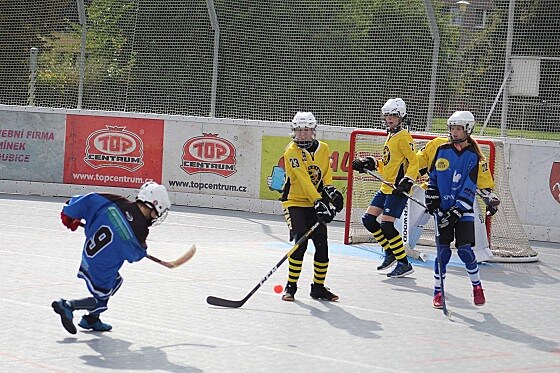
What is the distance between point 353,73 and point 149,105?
11.3 feet

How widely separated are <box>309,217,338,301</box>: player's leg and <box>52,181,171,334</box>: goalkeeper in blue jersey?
2.22m

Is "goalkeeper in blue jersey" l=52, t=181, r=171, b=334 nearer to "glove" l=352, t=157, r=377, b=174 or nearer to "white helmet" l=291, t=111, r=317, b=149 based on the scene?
"white helmet" l=291, t=111, r=317, b=149

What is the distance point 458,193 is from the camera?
882 centimetres

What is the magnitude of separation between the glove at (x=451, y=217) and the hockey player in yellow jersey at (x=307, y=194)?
0.87m

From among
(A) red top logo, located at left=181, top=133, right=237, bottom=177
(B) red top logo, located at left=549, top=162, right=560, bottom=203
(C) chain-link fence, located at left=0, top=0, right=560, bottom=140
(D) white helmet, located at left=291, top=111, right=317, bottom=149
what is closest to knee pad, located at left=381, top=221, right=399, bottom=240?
(D) white helmet, located at left=291, top=111, right=317, bottom=149

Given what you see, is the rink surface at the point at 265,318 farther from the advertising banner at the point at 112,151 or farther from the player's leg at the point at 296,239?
the advertising banner at the point at 112,151

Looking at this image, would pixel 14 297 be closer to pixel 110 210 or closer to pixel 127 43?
pixel 110 210

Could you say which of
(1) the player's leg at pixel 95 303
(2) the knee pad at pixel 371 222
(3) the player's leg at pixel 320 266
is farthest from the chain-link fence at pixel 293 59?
(1) the player's leg at pixel 95 303

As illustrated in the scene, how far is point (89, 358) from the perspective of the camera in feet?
20.6

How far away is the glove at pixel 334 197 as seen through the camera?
8828mm

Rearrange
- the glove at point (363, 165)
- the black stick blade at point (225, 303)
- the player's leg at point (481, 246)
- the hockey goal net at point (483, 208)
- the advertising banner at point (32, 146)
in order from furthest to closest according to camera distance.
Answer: the advertising banner at point (32, 146) < the hockey goal net at point (483, 208) < the player's leg at point (481, 246) < the glove at point (363, 165) < the black stick blade at point (225, 303)

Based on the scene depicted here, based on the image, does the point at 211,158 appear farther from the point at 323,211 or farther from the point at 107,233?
the point at 107,233

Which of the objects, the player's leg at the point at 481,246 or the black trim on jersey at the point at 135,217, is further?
the player's leg at the point at 481,246

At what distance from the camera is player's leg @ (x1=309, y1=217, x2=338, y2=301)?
29.5 ft
